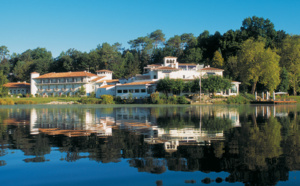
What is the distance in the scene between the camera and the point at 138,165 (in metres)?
7.47

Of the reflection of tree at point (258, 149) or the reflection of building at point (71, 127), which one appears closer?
the reflection of tree at point (258, 149)

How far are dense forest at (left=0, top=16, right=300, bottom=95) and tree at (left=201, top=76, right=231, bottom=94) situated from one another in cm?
623

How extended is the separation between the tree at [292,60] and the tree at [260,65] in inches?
257

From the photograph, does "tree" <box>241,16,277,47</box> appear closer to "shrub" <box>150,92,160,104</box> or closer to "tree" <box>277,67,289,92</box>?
"tree" <box>277,67,289,92</box>

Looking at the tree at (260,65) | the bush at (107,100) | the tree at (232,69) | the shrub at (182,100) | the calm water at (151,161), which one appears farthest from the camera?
the tree at (232,69)

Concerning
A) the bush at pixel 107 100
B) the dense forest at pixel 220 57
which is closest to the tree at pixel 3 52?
the dense forest at pixel 220 57

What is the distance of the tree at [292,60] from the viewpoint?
66438 millimetres

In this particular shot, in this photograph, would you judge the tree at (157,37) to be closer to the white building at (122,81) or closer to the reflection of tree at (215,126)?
the white building at (122,81)

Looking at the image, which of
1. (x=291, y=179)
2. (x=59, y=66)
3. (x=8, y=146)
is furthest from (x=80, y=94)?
(x=291, y=179)

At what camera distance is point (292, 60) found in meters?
68.2

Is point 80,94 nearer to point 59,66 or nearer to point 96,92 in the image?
point 96,92

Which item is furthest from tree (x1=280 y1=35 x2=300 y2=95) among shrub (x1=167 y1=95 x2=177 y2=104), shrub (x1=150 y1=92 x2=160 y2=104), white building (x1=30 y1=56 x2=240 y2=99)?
shrub (x1=150 y1=92 x2=160 y2=104)

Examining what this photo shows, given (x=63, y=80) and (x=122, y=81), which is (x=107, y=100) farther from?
(x=63, y=80)

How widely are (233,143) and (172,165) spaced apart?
3679 millimetres
